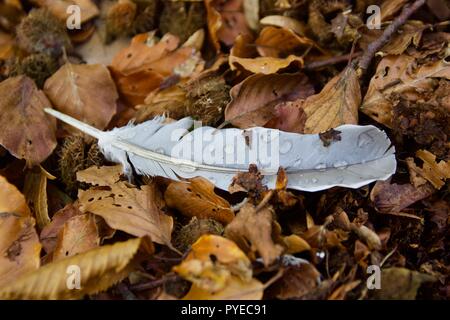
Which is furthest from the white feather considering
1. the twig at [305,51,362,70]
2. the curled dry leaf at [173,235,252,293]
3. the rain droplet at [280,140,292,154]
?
the twig at [305,51,362,70]

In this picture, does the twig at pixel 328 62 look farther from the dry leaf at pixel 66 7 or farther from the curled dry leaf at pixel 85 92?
the dry leaf at pixel 66 7

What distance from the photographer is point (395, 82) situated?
1.54 meters

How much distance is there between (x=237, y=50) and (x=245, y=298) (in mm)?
864

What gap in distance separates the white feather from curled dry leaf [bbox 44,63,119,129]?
0.14m

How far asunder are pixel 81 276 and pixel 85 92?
731 mm

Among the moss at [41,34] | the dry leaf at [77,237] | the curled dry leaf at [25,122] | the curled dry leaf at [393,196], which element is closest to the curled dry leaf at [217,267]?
the dry leaf at [77,237]

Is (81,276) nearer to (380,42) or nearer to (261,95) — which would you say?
(261,95)

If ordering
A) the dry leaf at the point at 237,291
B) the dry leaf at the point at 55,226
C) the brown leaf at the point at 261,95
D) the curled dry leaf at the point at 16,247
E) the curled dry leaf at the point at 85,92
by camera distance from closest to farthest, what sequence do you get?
the dry leaf at the point at 237,291 → the curled dry leaf at the point at 16,247 → the dry leaf at the point at 55,226 → the brown leaf at the point at 261,95 → the curled dry leaf at the point at 85,92

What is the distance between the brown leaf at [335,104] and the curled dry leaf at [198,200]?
0.32 metres

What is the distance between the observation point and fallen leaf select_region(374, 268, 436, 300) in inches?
48.3

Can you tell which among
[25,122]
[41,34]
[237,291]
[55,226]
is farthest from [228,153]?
[41,34]

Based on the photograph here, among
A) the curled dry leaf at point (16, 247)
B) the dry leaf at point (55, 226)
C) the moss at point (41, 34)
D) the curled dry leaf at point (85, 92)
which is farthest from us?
the moss at point (41, 34)

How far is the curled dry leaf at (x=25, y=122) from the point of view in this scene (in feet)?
5.32

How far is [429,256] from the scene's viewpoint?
1.36 m
